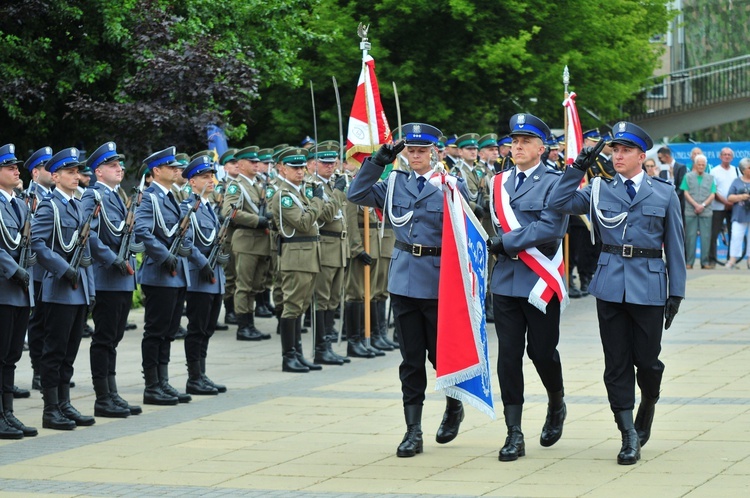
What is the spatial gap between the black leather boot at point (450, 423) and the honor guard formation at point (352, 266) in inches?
0.4

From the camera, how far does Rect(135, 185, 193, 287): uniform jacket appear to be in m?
11.4

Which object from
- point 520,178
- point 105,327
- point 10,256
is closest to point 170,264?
point 105,327

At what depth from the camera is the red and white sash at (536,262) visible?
891cm

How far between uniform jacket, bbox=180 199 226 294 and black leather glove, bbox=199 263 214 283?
2 cm

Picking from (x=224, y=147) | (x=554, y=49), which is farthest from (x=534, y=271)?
(x=554, y=49)

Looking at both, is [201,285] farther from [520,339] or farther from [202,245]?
[520,339]

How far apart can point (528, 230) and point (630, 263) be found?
66 cm

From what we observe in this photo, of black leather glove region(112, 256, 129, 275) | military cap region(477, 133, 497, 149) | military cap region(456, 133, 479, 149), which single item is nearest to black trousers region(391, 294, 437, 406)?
black leather glove region(112, 256, 129, 275)

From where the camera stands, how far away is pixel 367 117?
1345 cm

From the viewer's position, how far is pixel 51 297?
10.5 meters

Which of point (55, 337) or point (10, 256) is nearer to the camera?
point (10, 256)

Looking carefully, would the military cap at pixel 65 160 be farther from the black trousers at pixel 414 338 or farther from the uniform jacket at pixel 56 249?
the black trousers at pixel 414 338

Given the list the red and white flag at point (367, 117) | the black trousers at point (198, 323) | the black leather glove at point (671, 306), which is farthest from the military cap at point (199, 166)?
the black leather glove at point (671, 306)

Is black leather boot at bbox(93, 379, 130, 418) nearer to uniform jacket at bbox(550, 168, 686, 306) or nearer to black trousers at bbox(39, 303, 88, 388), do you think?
black trousers at bbox(39, 303, 88, 388)
